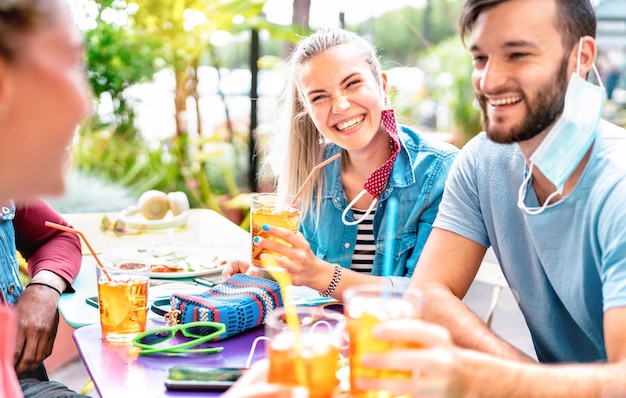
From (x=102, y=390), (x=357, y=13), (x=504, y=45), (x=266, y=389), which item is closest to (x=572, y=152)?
(x=504, y=45)

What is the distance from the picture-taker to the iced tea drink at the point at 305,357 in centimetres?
110

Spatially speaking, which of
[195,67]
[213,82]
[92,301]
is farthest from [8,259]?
[213,82]

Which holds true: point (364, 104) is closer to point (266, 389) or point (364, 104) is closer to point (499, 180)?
point (499, 180)

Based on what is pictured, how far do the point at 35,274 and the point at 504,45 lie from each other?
4.83 ft

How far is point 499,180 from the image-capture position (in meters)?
1.91

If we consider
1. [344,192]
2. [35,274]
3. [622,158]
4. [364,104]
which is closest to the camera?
[622,158]

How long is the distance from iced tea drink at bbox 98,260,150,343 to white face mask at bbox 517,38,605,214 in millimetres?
937

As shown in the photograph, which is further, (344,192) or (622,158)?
(344,192)

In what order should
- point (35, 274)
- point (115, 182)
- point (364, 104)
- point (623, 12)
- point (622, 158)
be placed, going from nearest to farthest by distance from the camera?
point (622, 158) < point (35, 274) < point (364, 104) < point (623, 12) < point (115, 182)

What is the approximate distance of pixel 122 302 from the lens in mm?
1762

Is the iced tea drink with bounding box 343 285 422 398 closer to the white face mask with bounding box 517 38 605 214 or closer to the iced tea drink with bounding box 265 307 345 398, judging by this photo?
the iced tea drink with bounding box 265 307 345 398

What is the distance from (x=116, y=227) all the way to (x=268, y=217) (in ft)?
4.08

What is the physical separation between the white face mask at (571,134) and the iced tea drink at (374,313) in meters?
0.65

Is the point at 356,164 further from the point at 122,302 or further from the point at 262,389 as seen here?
the point at 262,389
